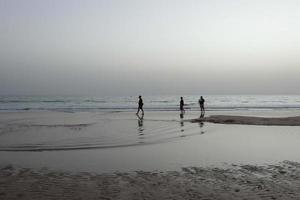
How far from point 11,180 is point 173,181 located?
13.6ft

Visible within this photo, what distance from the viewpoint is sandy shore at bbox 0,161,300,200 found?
24.3 ft

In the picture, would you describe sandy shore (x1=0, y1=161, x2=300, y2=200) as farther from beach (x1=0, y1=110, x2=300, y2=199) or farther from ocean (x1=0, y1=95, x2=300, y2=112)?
ocean (x1=0, y1=95, x2=300, y2=112)

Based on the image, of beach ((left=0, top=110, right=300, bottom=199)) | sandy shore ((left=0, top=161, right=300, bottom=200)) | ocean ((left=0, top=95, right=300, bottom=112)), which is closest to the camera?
sandy shore ((left=0, top=161, right=300, bottom=200))

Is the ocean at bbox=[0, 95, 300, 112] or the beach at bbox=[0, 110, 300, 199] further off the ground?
the beach at bbox=[0, 110, 300, 199]

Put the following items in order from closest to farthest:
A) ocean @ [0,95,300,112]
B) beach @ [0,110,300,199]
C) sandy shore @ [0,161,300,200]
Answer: sandy shore @ [0,161,300,200], beach @ [0,110,300,199], ocean @ [0,95,300,112]

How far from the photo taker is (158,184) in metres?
8.39

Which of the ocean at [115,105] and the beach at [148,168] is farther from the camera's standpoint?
the ocean at [115,105]

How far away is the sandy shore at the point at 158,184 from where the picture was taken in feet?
24.3

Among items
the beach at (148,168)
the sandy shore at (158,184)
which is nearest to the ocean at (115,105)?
the beach at (148,168)

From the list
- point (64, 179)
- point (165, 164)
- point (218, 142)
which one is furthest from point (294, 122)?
point (64, 179)

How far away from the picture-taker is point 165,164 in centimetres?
1102

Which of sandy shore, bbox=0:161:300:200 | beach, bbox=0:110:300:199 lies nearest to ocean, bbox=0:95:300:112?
beach, bbox=0:110:300:199

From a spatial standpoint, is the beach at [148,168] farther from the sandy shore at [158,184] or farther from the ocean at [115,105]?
the ocean at [115,105]

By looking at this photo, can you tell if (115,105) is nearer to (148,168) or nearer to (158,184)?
(148,168)
